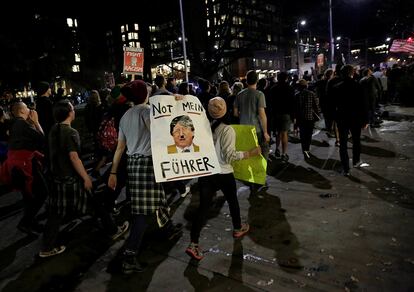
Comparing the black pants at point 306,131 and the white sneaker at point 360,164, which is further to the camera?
the black pants at point 306,131

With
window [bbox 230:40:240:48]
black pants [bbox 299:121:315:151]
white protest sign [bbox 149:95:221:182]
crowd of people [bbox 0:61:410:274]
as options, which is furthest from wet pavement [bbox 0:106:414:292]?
window [bbox 230:40:240:48]

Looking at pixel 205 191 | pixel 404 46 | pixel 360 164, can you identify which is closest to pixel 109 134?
pixel 205 191

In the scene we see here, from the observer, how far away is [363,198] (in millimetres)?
5844

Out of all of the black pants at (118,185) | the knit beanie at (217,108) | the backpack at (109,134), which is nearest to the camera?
the knit beanie at (217,108)

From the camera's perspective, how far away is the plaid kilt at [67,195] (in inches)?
177

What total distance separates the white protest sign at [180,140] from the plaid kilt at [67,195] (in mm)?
1384

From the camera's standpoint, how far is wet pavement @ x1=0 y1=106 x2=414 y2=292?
12.4 feet

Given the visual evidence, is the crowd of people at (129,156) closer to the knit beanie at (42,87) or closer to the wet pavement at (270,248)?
the knit beanie at (42,87)

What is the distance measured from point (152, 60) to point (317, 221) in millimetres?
27029

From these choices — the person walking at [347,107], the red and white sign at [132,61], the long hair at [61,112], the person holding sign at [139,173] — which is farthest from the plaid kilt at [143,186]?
the red and white sign at [132,61]

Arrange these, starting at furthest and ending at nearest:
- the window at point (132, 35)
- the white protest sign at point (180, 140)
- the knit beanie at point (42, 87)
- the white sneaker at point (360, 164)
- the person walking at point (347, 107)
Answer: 1. the window at point (132, 35)
2. the white sneaker at point (360, 164)
3. the knit beanie at point (42, 87)
4. the person walking at point (347, 107)
5. the white protest sign at point (180, 140)

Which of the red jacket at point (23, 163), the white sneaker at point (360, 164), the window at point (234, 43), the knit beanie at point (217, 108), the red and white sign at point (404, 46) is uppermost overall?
the window at point (234, 43)

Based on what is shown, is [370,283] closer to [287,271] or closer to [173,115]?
[287,271]

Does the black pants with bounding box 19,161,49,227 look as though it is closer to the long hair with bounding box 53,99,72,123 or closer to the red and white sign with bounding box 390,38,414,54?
the long hair with bounding box 53,99,72,123
